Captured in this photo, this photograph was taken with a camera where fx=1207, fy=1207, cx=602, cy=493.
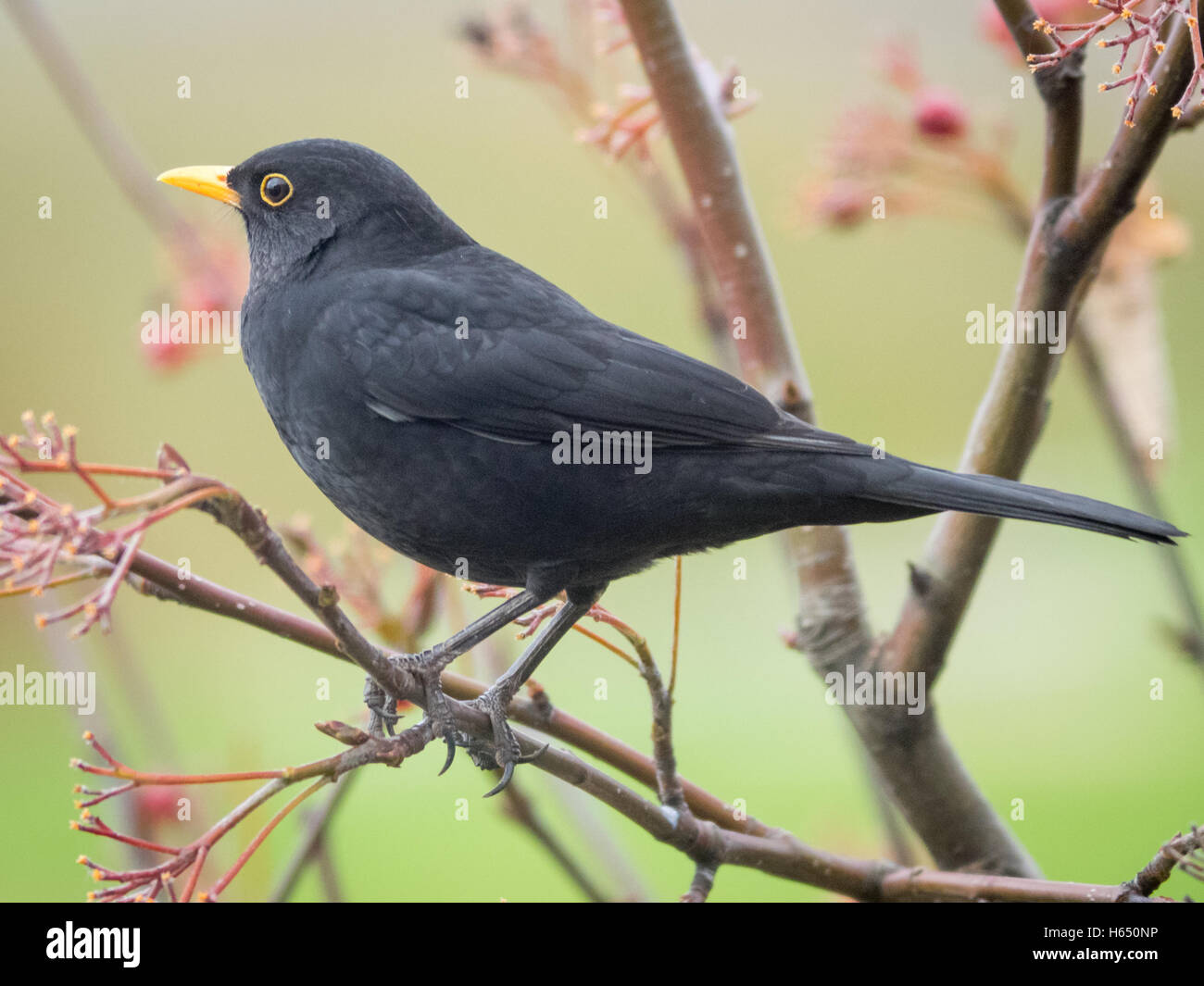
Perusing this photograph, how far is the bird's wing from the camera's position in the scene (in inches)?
88.3

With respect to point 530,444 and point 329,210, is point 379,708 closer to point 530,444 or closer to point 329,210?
point 530,444

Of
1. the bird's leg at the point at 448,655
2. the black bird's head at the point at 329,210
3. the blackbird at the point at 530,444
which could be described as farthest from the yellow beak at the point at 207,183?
the bird's leg at the point at 448,655

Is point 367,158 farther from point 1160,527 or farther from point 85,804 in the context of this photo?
point 1160,527

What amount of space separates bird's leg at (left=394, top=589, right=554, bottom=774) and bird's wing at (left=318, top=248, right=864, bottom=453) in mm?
307

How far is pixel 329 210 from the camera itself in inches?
101

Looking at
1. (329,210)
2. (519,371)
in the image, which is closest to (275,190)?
(329,210)

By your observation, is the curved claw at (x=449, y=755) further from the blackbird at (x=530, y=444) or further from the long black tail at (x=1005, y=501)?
the long black tail at (x=1005, y=501)

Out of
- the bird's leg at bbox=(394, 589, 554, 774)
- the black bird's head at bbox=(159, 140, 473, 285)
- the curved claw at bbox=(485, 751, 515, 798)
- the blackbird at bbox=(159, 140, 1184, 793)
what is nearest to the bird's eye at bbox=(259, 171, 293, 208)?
the black bird's head at bbox=(159, 140, 473, 285)

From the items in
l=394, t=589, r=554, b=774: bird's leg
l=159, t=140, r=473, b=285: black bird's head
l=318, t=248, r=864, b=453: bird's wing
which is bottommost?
l=394, t=589, r=554, b=774: bird's leg

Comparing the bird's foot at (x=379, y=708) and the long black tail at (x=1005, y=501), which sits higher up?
the long black tail at (x=1005, y=501)

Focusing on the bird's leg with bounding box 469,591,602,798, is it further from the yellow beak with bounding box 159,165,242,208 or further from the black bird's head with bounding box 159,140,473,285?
the yellow beak with bounding box 159,165,242,208

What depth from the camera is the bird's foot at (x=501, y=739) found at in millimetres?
1882

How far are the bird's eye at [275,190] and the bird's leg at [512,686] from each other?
108cm
